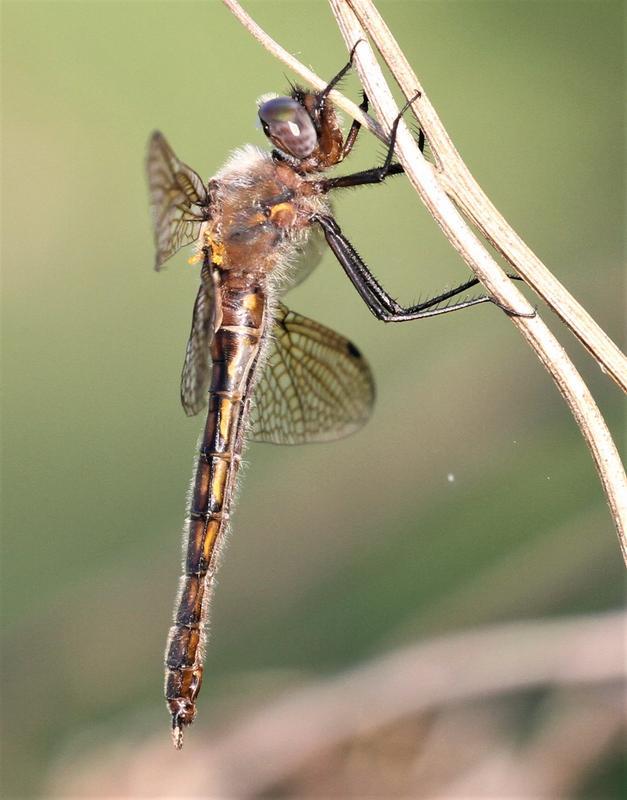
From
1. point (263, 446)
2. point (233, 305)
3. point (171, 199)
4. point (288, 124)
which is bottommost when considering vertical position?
point (263, 446)

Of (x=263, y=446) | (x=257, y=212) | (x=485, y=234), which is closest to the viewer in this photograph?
(x=485, y=234)

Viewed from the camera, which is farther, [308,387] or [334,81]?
[308,387]

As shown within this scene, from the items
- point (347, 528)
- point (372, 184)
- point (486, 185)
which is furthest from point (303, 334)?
point (486, 185)

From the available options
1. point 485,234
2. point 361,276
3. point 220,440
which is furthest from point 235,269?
point 485,234

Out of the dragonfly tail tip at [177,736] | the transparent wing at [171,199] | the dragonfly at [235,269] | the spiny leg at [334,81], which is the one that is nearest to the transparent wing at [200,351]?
the dragonfly at [235,269]

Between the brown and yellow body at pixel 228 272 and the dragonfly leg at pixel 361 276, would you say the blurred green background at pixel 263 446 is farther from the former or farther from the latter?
the dragonfly leg at pixel 361 276

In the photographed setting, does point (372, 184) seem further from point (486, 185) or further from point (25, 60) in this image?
point (25, 60)

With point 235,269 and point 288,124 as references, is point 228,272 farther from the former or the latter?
point 288,124
